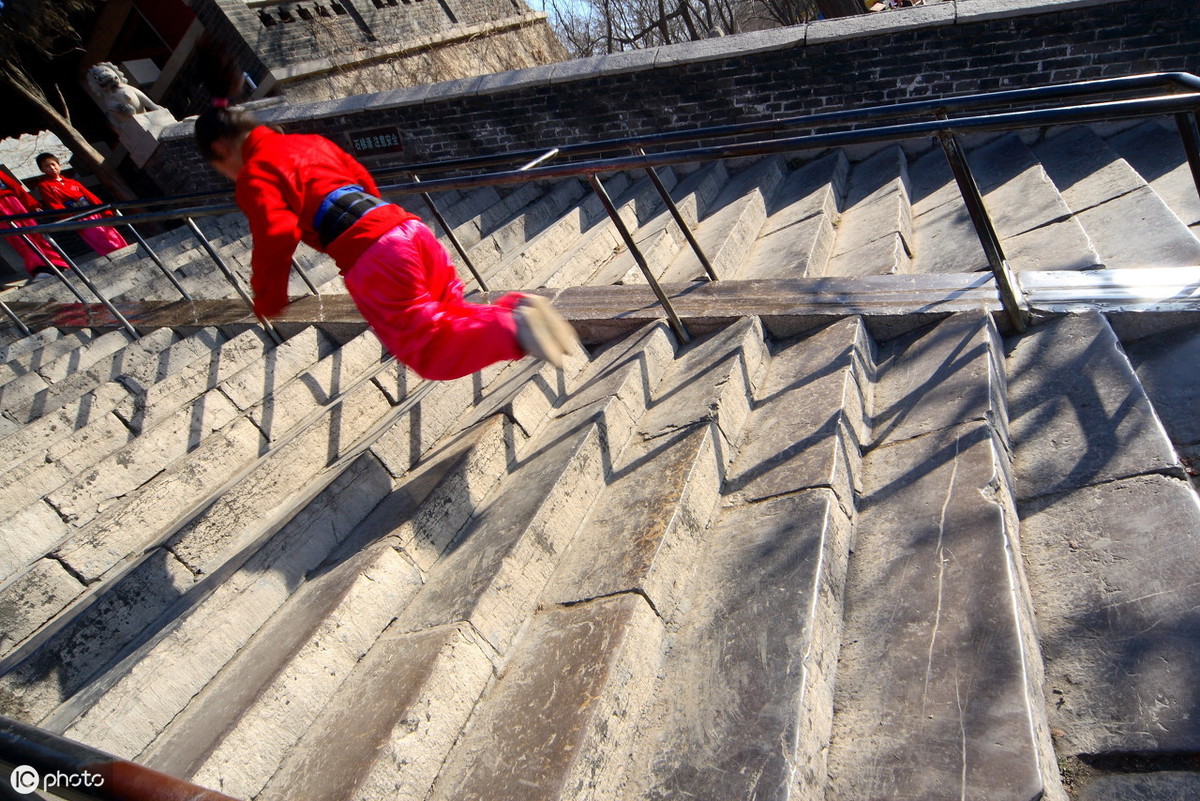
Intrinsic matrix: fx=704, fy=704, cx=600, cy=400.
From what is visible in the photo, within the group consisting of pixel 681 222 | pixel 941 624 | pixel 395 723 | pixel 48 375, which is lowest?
pixel 941 624

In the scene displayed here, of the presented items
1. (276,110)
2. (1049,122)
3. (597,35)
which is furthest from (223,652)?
(597,35)

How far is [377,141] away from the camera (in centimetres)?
682

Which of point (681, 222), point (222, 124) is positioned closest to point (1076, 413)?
point (681, 222)

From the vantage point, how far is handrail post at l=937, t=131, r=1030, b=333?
248 cm

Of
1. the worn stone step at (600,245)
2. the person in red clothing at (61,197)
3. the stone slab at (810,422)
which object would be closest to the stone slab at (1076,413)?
the stone slab at (810,422)

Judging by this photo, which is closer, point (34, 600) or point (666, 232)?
point (34, 600)

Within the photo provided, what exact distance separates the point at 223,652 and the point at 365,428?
4.27 feet

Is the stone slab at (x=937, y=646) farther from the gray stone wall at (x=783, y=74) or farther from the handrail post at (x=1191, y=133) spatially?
the gray stone wall at (x=783, y=74)

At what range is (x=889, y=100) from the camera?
17.5 ft

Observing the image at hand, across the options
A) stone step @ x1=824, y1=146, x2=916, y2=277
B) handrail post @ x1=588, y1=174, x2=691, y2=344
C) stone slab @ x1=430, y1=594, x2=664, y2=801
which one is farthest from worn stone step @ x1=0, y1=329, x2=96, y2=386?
stone step @ x1=824, y1=146, x2=916, y2=277

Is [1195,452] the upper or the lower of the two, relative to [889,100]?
lower

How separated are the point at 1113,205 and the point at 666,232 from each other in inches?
93.7

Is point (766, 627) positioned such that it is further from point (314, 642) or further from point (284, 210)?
point (284, 210)

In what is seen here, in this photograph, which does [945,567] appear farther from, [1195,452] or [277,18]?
[277,18]
